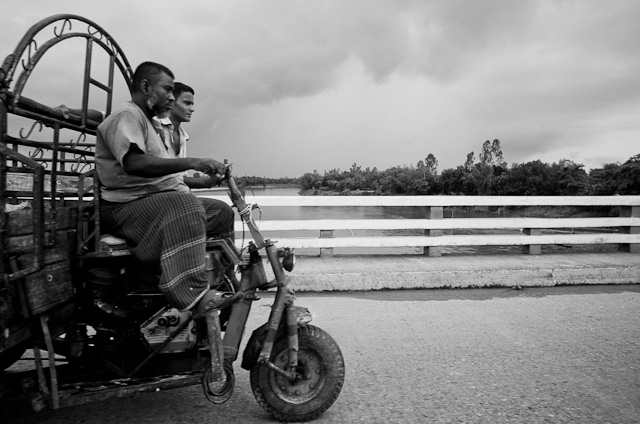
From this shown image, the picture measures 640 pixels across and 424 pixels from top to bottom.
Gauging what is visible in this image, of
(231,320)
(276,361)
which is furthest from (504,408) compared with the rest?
(231,320)

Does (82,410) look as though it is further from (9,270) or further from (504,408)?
(504,408)

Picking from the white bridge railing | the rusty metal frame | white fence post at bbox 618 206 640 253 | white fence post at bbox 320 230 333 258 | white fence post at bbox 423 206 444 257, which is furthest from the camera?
white fence post at bbox 618 206 640 253

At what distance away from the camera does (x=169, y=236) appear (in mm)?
2594

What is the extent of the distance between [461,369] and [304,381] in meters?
1.38

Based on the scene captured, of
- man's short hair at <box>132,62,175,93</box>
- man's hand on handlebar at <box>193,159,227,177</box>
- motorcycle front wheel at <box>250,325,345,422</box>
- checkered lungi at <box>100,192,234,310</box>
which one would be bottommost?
motorcycle front wheel at <box>250,325,345,422</box>

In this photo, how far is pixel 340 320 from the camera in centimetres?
498

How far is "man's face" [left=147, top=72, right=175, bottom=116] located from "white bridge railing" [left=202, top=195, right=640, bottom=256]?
12.5 feet

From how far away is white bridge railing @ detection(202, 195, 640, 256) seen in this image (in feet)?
23.8

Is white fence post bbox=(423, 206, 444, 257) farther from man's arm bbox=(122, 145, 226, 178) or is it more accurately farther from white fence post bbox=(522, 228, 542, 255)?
man's arm bbox=(122, 145, 226, 178)

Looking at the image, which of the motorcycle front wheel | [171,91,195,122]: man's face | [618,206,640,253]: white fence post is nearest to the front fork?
the motorcycle front wheel

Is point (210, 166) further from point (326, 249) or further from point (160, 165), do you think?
point (326, 249)

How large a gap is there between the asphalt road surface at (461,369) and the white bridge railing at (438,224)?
1635mm

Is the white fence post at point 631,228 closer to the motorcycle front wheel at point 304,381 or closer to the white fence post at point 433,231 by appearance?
the white fence post at point 433,231

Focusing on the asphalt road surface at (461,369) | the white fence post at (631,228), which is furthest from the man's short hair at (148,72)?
the white fence post at (631,228)
